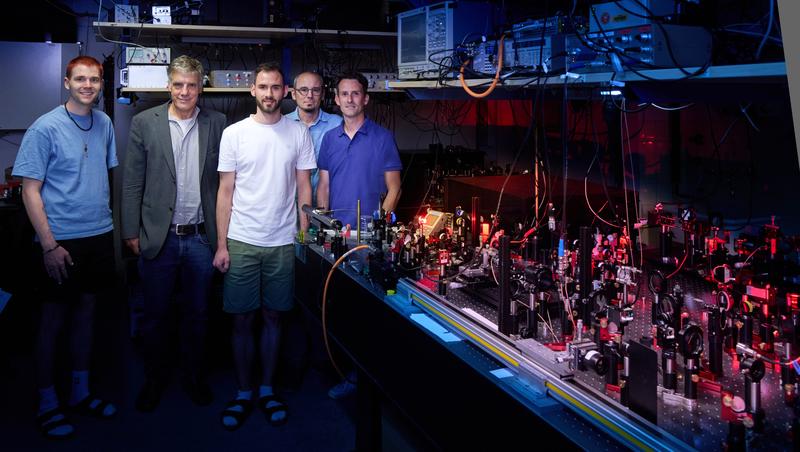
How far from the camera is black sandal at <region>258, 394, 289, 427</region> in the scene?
10.2ft

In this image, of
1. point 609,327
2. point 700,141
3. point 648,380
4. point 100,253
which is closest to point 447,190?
point 700,141

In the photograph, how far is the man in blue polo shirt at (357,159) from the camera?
11.3ft

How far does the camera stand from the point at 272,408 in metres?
3.17

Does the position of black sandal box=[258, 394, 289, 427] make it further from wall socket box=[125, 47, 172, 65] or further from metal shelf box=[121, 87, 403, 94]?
wall socket box=[125, 47, 172, 65]

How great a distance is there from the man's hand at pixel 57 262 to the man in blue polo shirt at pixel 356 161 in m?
1.21

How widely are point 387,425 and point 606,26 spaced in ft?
6.29

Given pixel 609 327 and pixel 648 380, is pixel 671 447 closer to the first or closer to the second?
pixel 648 380

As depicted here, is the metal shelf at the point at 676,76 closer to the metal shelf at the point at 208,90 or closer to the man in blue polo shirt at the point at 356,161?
the man in blue polo shirt at the point at 356,161

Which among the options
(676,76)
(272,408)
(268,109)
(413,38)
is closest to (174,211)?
(268,109)

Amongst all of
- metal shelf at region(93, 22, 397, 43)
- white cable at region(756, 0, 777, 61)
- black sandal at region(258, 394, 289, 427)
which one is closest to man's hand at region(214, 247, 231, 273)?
black sandal at region(258, 394, 289, 427)

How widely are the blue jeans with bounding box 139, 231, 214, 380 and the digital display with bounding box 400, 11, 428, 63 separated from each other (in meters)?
1.38

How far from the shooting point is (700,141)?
127 inches

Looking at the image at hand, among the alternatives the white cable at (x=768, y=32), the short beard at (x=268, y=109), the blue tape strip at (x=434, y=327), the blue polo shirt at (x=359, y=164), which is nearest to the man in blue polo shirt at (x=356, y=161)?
the blue polo shirt at (x=359, y=164)

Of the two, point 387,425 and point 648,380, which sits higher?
point 648,380
